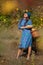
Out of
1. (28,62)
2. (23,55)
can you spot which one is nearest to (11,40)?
(23,55)

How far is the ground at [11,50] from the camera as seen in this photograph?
8.38m

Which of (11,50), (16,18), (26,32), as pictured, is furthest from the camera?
(16,18)

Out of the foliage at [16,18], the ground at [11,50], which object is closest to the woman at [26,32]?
the ground at [11,50]

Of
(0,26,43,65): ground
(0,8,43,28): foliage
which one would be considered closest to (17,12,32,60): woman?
(0,26,43,65): ground

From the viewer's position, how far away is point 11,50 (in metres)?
9.38

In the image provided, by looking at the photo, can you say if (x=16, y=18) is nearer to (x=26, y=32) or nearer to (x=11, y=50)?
(x=11, y=50)

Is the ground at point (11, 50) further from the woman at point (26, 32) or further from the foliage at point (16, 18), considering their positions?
the foliage at point (16, 18)

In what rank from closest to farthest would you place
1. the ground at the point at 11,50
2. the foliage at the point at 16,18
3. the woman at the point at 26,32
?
the ground at the point at 11,50 < the woman at the point at 26,32 < the foliage at the point at 16,18

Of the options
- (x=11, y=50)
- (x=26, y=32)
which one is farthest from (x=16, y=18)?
(x=26, y=32)

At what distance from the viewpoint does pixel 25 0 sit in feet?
34.1

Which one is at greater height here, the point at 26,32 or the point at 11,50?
Result: the point at 26,32

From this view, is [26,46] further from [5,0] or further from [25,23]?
[5,0]

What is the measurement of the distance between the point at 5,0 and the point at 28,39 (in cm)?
269

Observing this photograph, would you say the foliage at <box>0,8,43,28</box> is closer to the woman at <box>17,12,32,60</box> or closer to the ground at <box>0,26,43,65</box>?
the ground at <box>0,26,43,65</box>
